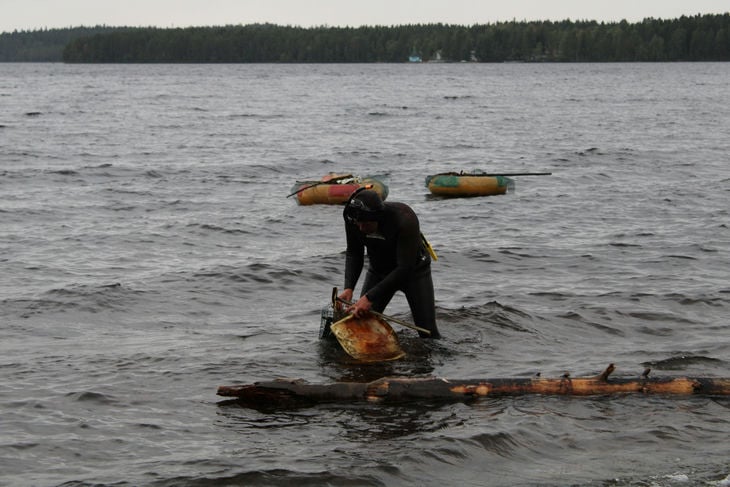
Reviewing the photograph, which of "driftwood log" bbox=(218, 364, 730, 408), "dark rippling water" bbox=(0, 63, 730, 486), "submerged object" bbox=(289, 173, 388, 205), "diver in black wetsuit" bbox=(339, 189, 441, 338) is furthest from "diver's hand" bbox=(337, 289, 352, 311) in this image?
"submerged object" bbox=(289, 173, 388, 205)

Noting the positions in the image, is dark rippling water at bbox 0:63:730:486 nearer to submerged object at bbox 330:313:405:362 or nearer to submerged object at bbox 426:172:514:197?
submerged object at bbox 330:313:405:362

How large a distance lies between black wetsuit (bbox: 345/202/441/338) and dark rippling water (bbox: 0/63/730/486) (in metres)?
0.73

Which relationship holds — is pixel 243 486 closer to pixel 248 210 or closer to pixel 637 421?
pixel 637 421

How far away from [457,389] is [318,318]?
4.18m

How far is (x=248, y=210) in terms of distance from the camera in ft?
77.2

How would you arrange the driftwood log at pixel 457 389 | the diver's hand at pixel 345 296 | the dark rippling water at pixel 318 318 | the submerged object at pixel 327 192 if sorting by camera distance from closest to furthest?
1. the dark rippling water at pixel 318 318
2. the driftwood log at pixel 457 389
3. the diver's hand at pixel 345 296
4. the submerged object at pixel 327 192

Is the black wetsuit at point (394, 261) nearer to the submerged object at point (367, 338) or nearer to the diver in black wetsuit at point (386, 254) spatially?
the diver in black wetsuit at point (386, 254)


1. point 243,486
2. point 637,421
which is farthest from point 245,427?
point 637,421

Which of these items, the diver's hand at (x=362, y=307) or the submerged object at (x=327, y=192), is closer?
the diver's hand at (x=362, y=307)

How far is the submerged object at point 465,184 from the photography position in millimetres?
25516

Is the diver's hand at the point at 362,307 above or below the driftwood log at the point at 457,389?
above

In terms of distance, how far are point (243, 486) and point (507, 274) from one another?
9059 millimetres

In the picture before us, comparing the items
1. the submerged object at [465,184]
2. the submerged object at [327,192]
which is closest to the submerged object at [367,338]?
the submerged object at [327,192]

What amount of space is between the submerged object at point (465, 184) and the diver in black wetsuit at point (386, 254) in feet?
46.9
